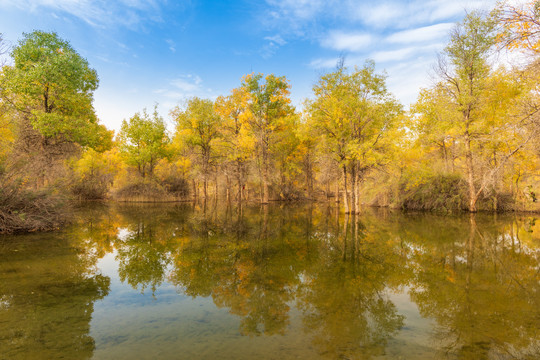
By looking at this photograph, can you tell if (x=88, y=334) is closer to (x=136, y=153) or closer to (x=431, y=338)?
(x=431, y=338)

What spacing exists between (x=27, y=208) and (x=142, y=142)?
23.8 m

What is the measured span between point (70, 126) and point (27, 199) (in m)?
7.70

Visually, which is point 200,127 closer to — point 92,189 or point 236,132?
point 236,132

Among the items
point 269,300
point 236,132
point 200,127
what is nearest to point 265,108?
point 236,132

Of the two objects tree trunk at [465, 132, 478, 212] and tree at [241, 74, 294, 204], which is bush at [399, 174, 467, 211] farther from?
tree at [241, 74, 294, 204]

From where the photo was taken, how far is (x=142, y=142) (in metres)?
33.9

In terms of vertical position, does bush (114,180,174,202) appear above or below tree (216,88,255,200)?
below

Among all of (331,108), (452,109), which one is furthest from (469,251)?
(452,109)

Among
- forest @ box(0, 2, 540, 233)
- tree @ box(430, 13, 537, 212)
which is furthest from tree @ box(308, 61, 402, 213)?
tree @ box(430, 13, 537, 212)

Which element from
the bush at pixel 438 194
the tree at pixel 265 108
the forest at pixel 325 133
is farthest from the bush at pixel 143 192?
the bush at pixel 438 194

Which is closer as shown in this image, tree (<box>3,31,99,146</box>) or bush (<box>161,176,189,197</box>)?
tree (<box>3,31,99,146</box>)

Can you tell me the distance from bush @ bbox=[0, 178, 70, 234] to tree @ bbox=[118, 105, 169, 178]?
20.8 metres

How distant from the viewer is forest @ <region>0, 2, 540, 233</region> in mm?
11758

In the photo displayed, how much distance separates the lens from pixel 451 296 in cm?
520
